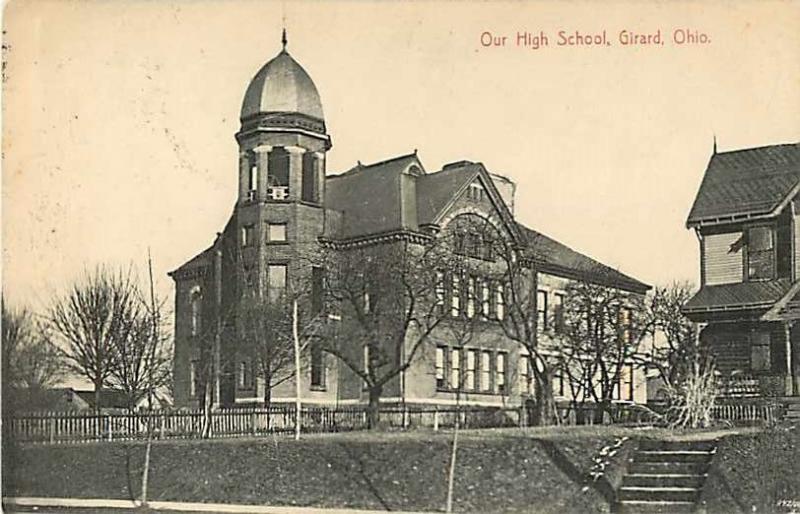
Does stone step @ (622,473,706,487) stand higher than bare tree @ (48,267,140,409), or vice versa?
bare tree @ (48,267,140,409)

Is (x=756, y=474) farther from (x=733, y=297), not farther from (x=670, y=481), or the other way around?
(x=733, y=297)

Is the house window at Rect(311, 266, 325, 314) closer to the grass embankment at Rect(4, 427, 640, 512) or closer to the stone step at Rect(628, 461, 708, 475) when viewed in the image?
the grass embankment at Rect(4, 427, 640, 512)

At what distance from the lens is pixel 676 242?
7.90 meters

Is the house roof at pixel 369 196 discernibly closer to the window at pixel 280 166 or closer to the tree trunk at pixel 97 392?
the window at pixel 280 166

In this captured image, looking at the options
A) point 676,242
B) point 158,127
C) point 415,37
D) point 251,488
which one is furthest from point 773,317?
point 158,127

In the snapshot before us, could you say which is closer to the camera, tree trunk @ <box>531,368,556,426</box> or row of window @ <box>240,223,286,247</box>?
tree trunk @ <box>531,368,556,426</box>

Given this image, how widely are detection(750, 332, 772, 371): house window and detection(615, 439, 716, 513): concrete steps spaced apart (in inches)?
22.1

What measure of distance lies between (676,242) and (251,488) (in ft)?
10.2

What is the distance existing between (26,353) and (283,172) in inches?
80.3

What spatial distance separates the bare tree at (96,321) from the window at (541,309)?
2.64m

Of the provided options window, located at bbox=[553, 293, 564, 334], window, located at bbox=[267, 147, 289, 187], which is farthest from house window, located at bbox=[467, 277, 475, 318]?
window, located at bbox=[267, 147, 289, 187]

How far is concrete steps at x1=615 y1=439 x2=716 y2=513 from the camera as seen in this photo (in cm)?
774

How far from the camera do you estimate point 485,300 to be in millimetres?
8078

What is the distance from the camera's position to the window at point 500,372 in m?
8.00
